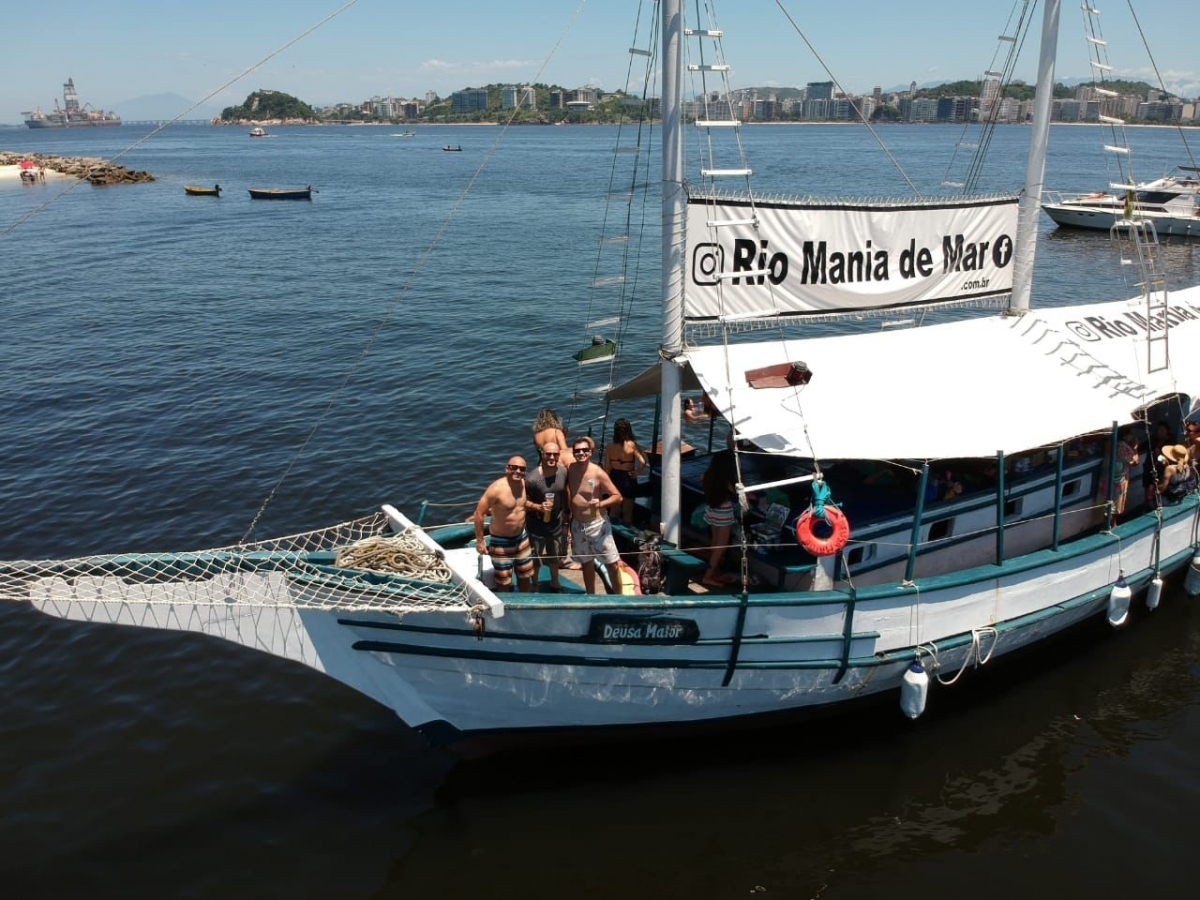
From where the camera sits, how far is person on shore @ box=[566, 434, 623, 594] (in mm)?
9180

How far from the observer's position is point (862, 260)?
35.4ft

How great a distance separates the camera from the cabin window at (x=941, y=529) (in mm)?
10586

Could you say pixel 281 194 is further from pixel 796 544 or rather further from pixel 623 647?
pixel 623 647

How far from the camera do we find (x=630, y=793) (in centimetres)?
962

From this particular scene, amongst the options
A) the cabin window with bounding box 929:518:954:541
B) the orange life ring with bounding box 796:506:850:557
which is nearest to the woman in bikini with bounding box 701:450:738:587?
the orange life ring with bounding box 796:506:850:557

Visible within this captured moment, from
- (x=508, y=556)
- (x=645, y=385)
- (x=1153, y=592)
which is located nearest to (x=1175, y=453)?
(x=1153, y=592)

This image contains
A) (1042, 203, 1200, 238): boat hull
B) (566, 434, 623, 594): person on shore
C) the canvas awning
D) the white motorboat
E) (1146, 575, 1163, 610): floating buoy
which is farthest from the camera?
the white motorboat

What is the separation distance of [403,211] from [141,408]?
135 ft

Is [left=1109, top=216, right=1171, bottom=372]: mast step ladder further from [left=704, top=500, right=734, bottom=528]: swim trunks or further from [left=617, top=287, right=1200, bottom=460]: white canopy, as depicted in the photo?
[left=704, top=500, right=734, bottom=528]: swim trunks

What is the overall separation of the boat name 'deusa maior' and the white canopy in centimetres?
88

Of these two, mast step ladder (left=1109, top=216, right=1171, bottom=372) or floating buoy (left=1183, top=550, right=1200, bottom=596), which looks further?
floating buoy (left=1183, top=550, right=1200, bottom=596)

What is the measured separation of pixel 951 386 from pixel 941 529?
1.79 meters

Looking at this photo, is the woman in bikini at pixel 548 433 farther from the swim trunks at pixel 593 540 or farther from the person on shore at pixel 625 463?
the swim trunks at pixel 593 540

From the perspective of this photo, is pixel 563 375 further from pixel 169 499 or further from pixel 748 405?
pixel 748 405
